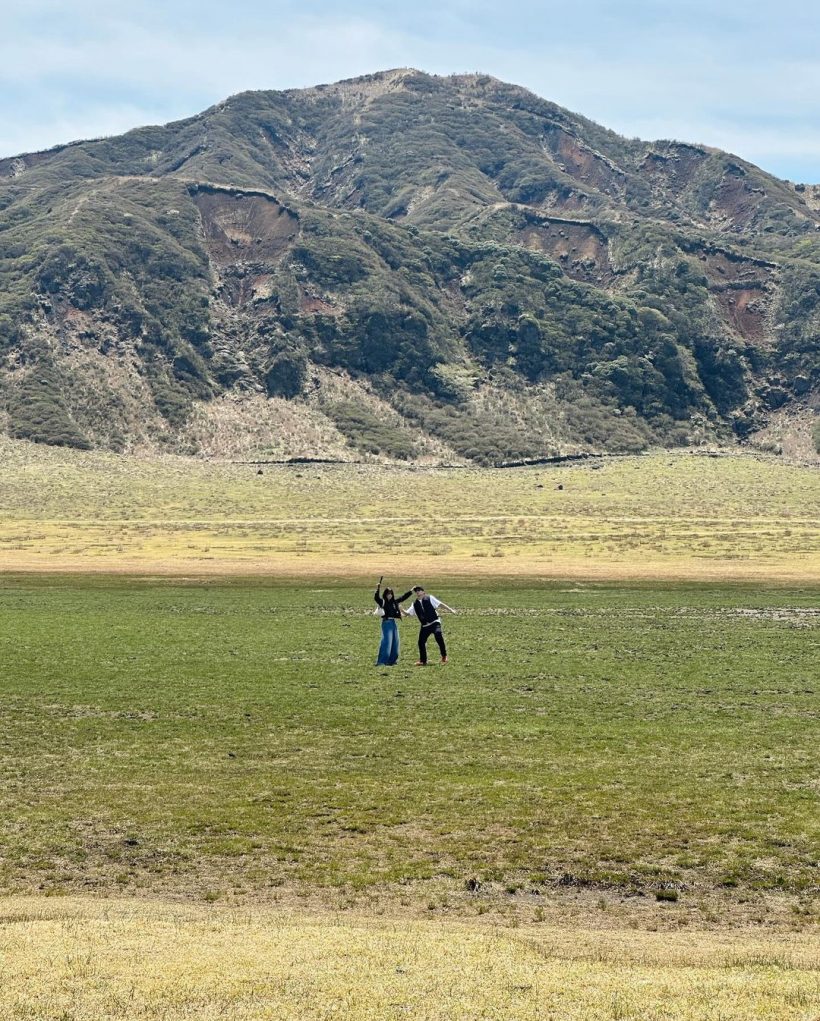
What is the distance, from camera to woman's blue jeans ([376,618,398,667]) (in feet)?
90.6

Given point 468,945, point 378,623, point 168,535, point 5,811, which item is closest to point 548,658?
point 378,623

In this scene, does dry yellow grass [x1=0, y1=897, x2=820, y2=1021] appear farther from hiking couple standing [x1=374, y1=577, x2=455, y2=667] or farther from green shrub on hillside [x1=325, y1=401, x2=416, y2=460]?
green shrub on hillside [x1=325, y1=401, x2=416, y2=460]

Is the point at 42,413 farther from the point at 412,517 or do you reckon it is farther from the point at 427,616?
the point at 427,616

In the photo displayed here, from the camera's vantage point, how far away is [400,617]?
26.5 meters

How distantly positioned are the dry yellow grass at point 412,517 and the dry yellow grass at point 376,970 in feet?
148

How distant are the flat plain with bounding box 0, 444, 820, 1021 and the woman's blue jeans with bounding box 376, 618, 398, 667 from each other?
0.62 metres

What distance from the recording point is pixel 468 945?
1037cm

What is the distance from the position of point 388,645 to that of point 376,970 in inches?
717

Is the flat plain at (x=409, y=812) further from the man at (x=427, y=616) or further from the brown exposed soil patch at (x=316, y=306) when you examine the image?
the brown exposed soil patch at (x=316, y=306)

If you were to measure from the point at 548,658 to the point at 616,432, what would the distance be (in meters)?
153

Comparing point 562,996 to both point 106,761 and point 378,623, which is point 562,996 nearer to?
point 106,761

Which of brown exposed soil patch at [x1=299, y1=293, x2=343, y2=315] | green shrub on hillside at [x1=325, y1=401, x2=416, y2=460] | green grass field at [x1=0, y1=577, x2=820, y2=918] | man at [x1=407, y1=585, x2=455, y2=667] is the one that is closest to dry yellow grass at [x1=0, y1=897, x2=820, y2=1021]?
green grass field at [x1=0, y1=577, x2=820, y2=918]

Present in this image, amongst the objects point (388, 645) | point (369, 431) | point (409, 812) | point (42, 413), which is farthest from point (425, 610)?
point (369, 431)

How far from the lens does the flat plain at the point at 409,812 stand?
9.52 m
